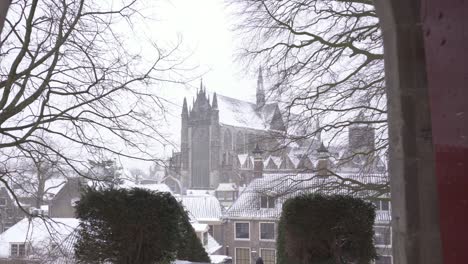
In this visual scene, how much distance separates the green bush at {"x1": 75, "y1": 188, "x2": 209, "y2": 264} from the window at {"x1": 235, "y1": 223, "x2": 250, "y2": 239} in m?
24.8

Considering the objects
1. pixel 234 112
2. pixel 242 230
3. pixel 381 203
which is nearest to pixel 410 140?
pixel 381 203

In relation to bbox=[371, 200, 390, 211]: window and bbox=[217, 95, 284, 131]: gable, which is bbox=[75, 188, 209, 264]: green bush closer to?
bbox=[371, 200, 390, 211]: window

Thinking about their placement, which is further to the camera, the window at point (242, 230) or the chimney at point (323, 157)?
the window at point (242, 230)

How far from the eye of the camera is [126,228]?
5.42 meters

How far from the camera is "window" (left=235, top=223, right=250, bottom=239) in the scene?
98.1 feet

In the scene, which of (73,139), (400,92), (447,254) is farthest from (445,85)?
(73,139)

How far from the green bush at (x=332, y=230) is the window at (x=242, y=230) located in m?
24.3

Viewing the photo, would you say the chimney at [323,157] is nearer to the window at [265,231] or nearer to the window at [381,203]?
the window at [381,203]

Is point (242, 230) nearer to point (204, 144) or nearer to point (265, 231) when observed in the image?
point (265, 231)

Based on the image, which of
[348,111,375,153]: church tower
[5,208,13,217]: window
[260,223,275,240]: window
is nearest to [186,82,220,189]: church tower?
[260,223,275,240]: window

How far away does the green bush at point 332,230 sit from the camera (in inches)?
228

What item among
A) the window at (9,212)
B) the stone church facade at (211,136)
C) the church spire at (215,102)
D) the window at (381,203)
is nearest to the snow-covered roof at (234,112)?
the stone church facade at (211,136)

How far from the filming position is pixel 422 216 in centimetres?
231

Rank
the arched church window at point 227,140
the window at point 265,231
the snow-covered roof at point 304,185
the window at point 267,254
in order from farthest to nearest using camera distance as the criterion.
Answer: the arched church window at point 227,140 → the window at point 265,231 → the window at point 267,254 → the snow-covered roof at point 304,185
